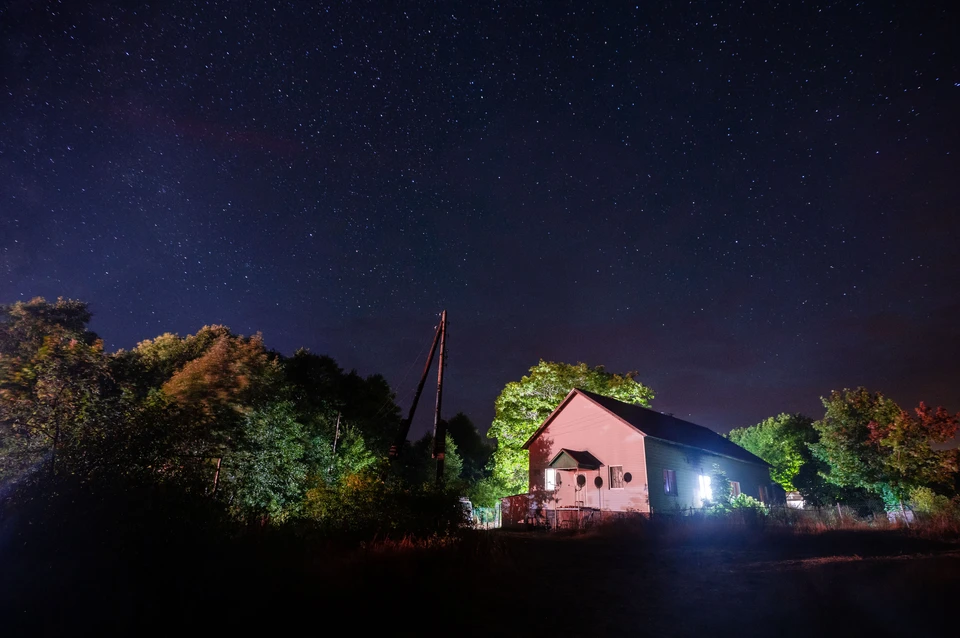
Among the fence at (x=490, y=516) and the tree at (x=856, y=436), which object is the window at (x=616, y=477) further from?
the tree at (x=856, y=436)

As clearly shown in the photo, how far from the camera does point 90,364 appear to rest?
981 centimetres

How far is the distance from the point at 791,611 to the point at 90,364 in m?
13.8

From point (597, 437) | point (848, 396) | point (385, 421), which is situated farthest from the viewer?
point (385, 421)

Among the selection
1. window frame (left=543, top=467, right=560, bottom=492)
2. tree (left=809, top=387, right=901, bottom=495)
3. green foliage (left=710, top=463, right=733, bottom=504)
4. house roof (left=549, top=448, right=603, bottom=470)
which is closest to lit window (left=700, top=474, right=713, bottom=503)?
green foliage (left=710, top=463, right=733, bottom=504)

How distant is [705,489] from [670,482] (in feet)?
15.5

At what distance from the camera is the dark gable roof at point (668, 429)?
99.3 ft

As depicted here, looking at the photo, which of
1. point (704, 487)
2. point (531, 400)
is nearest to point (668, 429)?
point (704, 487)

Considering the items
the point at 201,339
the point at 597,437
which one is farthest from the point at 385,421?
the point at 597,437

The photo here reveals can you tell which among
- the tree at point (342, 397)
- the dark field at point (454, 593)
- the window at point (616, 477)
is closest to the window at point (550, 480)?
the window at point (616, 477)

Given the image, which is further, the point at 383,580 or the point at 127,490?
the point at 383,580

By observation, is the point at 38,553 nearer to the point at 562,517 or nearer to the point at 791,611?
the point at 791,611

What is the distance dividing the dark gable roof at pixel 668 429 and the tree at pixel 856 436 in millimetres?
5947

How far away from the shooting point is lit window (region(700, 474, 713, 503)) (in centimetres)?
3149

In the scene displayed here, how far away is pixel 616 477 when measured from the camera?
95.6 ft
